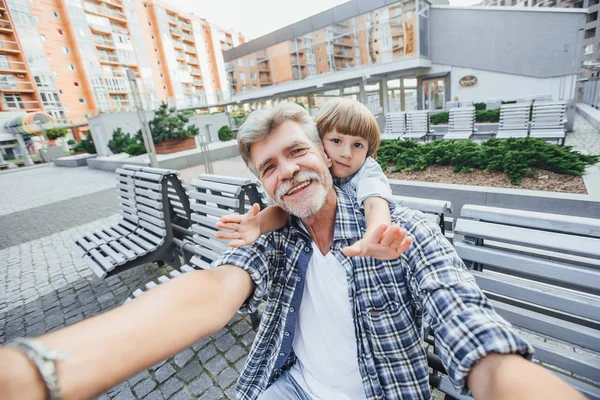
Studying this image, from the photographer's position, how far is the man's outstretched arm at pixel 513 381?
705 millimetres

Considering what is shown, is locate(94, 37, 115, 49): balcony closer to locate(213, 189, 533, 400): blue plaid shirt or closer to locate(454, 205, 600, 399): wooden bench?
locate(213, 189, 533, 400): blue plaid shirt

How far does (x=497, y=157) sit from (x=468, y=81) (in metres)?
20.1

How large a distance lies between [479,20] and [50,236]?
25746mm

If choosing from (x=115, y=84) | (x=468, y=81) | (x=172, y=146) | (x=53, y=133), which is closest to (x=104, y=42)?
(x=115, y=84)

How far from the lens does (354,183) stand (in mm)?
1884

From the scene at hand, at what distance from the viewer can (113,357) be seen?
2.47 feet

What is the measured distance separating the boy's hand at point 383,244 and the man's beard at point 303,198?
43 cm

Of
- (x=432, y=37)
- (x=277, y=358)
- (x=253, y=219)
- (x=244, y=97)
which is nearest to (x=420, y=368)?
(x=277, y=358)

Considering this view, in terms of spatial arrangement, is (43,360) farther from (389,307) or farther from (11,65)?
(11,65)

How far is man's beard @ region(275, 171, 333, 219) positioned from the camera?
1403mm

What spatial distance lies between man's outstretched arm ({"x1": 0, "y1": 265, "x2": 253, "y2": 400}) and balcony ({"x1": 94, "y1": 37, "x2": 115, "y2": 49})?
220 feet

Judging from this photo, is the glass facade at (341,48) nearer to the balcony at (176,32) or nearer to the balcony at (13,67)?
the balcony at (13,67)

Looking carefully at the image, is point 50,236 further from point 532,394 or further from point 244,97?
point 244,97

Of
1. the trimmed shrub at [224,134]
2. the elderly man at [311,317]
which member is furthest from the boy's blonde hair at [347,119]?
the trimmed shrub at [224,134]
